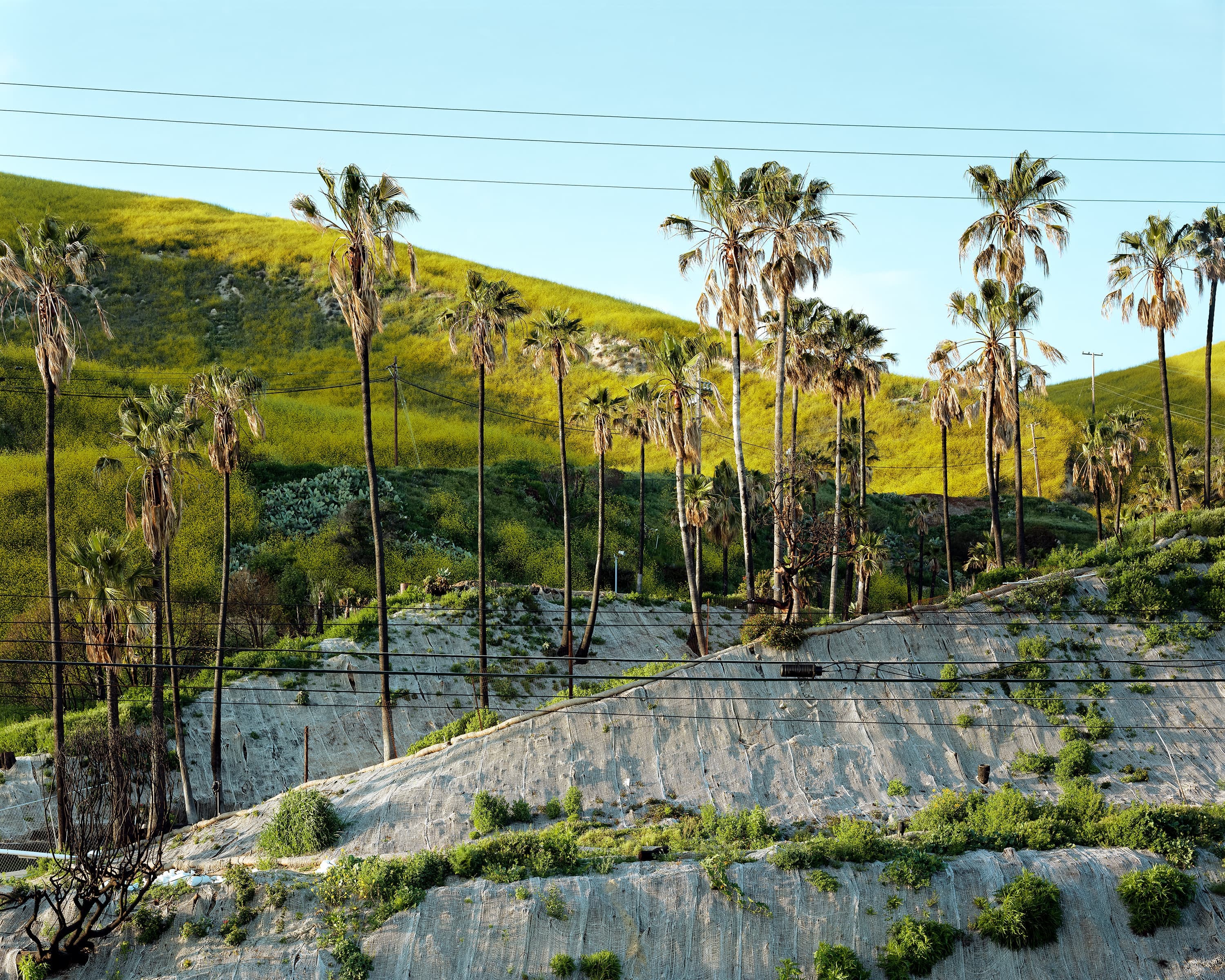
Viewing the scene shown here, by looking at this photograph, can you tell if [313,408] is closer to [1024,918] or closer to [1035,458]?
[1035,458]

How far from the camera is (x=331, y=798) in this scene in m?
30.8

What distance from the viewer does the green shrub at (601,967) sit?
2073 centimetres

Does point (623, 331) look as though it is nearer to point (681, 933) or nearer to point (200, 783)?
point (200, 783)

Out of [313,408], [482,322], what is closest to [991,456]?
[482,322]

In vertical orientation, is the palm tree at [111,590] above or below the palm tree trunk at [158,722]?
above

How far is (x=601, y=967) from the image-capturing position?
20.8 metres

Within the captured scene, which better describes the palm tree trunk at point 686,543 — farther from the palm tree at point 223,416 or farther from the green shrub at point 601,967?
the green shrub at point 601,967

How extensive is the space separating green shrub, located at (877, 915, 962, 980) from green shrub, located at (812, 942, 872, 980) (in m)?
0.54

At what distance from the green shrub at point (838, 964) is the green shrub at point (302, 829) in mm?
14313

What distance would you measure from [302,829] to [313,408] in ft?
230

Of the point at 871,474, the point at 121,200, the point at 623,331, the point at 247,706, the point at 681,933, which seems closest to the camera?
the point at 681,933

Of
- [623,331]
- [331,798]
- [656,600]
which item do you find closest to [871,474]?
[623,331]

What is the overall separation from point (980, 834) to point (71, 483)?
5893cm

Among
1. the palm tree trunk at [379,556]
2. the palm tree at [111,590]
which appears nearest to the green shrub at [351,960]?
the palm tree trunk at [379,556]
